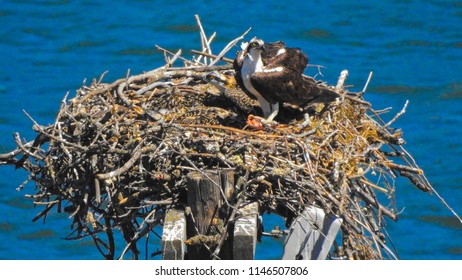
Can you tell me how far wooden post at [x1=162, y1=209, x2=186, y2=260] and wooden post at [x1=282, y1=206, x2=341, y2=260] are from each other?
1.79ft

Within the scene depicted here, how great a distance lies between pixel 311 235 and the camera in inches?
237

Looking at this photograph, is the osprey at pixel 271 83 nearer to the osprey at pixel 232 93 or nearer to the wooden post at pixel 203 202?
the osprey at pixel 232 93

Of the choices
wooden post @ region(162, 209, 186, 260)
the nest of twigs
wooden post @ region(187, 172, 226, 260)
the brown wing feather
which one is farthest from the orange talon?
wooden post @ region(162, 209, 186, 260)

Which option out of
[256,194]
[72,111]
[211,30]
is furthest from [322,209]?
[211,30]

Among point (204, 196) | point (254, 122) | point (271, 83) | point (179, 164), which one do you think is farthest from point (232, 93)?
point (204, 196)

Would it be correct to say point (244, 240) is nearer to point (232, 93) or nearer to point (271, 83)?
point (271, 83)

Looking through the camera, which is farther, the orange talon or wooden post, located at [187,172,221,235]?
the orange talon

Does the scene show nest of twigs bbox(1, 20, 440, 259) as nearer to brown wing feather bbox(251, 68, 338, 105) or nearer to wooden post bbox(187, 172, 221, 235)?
wooden post bbox(187, 172, 221, 235)

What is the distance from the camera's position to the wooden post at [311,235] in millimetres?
5949

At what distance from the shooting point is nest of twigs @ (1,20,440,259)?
6.12m

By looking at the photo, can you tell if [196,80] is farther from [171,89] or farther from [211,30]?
[211,30]

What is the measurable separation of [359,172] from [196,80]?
5.11 feet

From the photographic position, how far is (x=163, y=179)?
20.4 ft

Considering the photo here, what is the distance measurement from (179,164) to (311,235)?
2.68 feet
